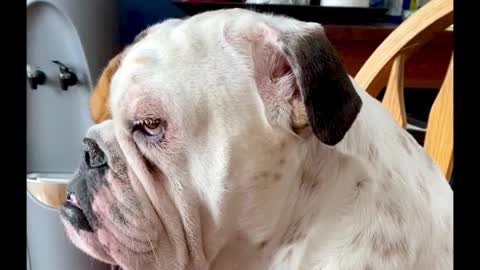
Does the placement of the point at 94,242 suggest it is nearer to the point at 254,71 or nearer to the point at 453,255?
the point at 254,71

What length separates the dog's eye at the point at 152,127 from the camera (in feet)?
1.75

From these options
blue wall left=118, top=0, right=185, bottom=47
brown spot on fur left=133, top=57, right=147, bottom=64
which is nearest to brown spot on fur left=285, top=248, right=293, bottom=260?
brown spot on fur left=133, top=57, right=147, bottom=64

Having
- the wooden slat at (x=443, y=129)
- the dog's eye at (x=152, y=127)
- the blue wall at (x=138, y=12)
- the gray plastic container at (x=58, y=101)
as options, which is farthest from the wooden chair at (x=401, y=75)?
the blue wall at (x=138, y=12)

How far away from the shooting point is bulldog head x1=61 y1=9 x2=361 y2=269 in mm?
526

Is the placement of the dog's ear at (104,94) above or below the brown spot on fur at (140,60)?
below

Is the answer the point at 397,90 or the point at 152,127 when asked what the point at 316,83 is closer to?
the point at 152,127

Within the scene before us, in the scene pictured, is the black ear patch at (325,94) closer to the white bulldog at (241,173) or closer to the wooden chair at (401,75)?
the white bulldog at (241,173)

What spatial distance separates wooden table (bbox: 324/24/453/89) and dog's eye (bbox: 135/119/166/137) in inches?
21.9

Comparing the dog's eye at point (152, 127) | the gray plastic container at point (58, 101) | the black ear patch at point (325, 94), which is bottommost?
the gray plastic container at point (58, 101)

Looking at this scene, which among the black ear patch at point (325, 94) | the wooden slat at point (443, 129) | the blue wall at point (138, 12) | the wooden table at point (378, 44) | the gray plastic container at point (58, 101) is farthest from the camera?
Result: the blue wall at point (138, 12)

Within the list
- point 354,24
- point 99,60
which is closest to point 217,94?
point 354,24

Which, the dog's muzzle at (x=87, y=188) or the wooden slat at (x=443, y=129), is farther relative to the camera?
the wooden slat at (x=443, y=129)

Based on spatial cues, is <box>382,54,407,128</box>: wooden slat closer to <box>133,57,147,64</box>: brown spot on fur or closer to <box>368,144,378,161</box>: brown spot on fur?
<box>368,144,378,161</box>: brown spot on fur

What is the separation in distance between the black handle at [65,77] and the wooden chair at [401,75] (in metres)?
0.64
